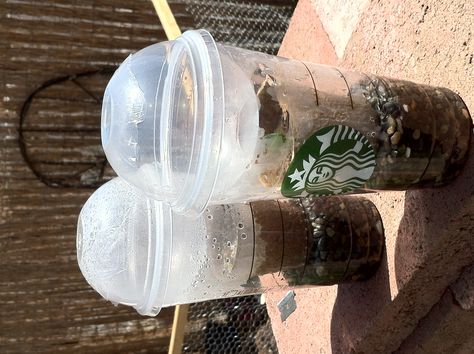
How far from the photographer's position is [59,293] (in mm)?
2221

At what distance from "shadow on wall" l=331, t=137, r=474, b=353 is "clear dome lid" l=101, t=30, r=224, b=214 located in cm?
32

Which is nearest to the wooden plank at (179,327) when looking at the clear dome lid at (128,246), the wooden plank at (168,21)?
the clear dome lid at (128,246)

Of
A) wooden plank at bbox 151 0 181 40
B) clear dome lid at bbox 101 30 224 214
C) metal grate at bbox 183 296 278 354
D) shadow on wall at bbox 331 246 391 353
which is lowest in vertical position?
metal grate at bbox 183 296 278 354

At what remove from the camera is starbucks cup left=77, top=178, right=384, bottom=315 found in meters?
0.86

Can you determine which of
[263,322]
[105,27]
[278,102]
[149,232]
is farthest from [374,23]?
[105,27]

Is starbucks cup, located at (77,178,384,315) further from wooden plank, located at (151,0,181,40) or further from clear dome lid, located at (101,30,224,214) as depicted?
wooden plank, located at (151,0,181,40)

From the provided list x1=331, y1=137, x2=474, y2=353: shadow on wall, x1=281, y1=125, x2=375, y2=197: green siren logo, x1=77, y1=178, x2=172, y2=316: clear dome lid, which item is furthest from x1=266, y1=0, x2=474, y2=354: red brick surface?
x1=77, y1=178, x2=172, y2=316: clear dome lid

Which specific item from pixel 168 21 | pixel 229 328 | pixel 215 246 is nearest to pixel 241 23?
pixel 168 21

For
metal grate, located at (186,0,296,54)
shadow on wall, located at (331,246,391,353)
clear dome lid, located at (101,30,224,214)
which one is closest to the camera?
clear dome lid, located at (101,30,224,214)

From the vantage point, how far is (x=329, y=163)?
0.77 m

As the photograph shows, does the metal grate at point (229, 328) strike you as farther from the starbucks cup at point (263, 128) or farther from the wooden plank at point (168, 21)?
the starbucks cup at point (263, 128)

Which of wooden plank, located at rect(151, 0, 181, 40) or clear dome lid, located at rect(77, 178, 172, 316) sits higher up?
wooden plank, located at rect(151, 0, 181, 40)

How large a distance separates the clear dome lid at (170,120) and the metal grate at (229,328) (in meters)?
0.78

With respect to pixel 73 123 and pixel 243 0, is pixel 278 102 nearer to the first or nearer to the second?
pixel 243 0
